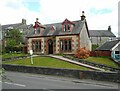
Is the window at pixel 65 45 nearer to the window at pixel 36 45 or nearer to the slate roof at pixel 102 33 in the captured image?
the window at pixel 36 45

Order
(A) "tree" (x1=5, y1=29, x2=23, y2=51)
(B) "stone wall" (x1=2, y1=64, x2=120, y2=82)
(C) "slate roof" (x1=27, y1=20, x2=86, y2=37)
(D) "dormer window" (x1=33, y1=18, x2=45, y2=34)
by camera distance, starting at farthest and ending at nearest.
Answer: (A) "tree" (x1=5, y1=29, x2=23, y2=51) → (D) "dormer window" (x1=33, y1=18, x2=45, y2=34) → (C) "slate roof" (x1=27, y1=20, x2=86, y2=37) → (B) "stone wall" (x1=2, y1=64, x2=120, y2=82)

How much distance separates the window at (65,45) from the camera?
4556cm

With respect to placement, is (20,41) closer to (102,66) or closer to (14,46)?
(14,46)

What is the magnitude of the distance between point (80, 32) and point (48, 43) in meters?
8.27

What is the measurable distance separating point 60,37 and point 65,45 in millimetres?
2071

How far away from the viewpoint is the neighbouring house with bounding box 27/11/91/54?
147 feet

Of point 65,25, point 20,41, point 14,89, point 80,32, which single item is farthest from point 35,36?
point 14,89

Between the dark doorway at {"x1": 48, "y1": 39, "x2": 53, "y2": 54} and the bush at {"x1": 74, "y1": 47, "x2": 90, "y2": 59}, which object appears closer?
the bush at {"x1": 74, "y1": 47, "x2": 90, "y2": 59}

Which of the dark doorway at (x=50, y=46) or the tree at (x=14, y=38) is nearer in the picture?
the dark doorway at (x=50, y=46)

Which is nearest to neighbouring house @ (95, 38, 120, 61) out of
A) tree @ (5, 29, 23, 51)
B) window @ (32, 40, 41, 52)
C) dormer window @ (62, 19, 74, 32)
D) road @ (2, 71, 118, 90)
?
dormer window @ (62, 19, 74, 32)

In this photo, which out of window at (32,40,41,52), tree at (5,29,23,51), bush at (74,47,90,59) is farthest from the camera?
tree at (5,29,23,51)

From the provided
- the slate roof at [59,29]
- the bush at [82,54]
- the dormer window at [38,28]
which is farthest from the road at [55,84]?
the dormer window at [38,28]

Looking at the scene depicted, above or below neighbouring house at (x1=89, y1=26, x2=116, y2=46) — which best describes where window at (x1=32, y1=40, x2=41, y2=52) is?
below

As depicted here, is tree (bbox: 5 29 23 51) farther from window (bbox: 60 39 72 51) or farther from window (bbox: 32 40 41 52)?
window (bbox: 60 39 72 51)
